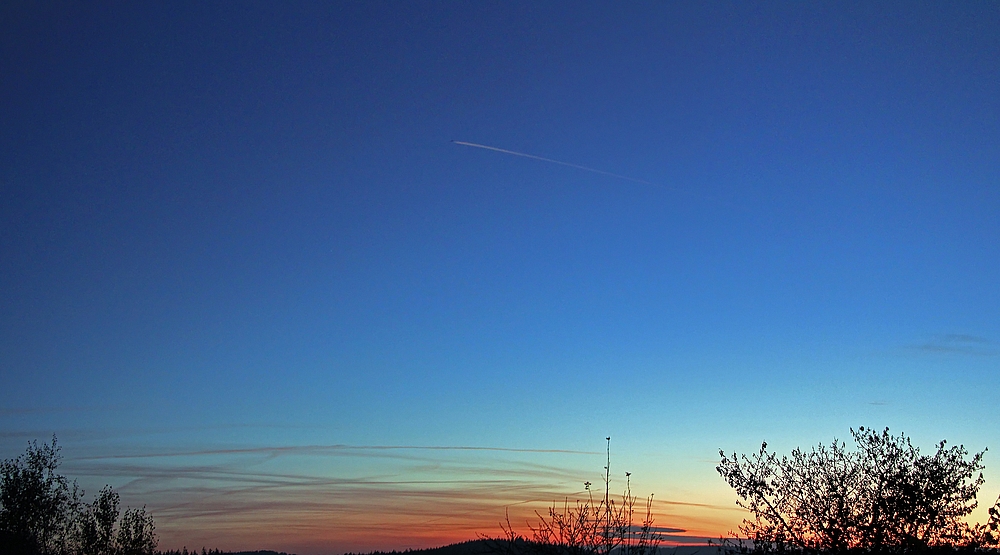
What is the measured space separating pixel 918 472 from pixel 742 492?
5.68m

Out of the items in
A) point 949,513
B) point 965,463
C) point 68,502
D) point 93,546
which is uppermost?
point 965,463

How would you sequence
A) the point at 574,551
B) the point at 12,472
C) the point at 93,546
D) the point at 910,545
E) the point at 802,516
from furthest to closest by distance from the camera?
the point at 93,546 → the point at 12,472 → the point at 802,516 → the point at 910,545 → the point at 574,551

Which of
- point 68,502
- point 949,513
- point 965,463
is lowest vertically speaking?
point 68,502

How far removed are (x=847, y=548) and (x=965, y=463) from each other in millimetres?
4673

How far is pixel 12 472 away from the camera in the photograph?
51.0m

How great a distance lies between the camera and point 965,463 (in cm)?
2395

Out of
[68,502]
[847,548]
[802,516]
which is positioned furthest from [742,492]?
[68,502]

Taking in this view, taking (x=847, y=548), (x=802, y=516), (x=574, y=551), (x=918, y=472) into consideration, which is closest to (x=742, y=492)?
(x=802, y=516)

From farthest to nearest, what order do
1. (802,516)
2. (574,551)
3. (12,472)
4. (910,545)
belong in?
(12,472) → (802,516) → (910,545) → (574,551)

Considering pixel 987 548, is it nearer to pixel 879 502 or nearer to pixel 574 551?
pixel 879 502

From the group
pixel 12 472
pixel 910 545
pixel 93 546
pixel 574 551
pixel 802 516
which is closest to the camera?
pixel 574 551

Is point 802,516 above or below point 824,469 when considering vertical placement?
below

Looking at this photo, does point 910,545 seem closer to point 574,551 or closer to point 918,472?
point 918,472

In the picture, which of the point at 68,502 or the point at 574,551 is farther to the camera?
the point at 68,502
